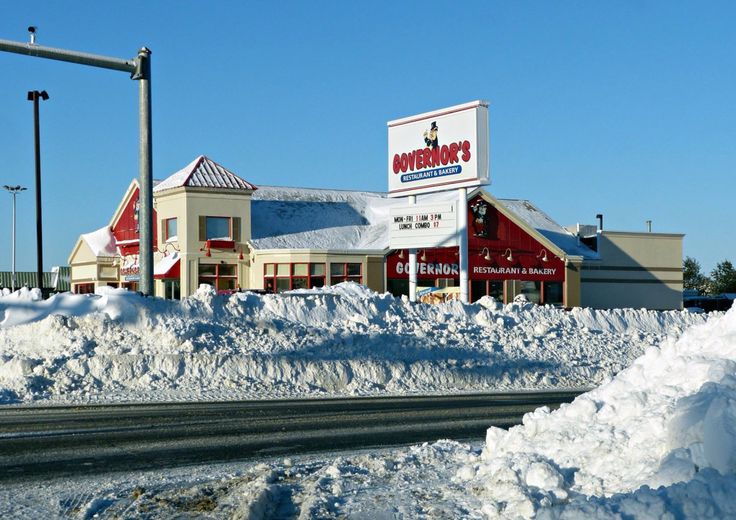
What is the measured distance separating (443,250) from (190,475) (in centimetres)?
3941

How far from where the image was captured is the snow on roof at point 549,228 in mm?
54656

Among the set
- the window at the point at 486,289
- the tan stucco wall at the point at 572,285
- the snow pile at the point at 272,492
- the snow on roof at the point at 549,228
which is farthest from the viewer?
the snow on roof at the point at 549,228

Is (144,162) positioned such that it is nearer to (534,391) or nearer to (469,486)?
(534,391)

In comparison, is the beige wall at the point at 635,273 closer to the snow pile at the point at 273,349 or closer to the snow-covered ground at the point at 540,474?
the snow pile at the point at 273,349

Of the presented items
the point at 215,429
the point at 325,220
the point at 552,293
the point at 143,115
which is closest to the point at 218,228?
the point at 325,220

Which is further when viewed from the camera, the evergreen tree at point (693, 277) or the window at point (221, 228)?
the evergreen tree at point (693, 277)

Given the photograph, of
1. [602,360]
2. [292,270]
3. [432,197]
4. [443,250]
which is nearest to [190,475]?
[602,360]

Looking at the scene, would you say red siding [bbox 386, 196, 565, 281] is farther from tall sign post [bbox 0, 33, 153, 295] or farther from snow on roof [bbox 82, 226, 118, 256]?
tall sign post [bbox 0, 33, 153, 295]

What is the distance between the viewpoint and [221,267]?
151 ft

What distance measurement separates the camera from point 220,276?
46094 millimetres

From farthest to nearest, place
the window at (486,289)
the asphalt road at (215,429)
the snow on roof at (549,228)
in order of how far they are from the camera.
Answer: the snow on roof at (549,228), the window at (486,289), the asphalt road at (215,429)

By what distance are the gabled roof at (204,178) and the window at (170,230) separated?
5.41 ft

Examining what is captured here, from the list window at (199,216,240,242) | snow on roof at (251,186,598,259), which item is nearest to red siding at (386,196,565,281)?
snow on roof at (251,186,598,259)

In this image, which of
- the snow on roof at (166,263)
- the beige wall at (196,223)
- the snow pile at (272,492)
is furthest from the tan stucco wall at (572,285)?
the snow pile at (272,492)
